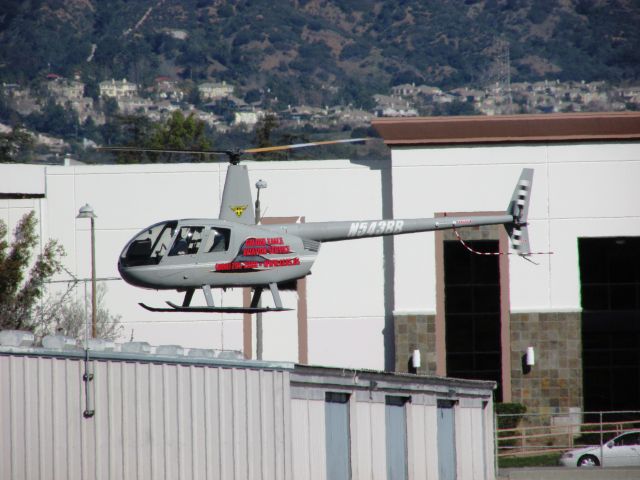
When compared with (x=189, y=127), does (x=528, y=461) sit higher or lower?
lower

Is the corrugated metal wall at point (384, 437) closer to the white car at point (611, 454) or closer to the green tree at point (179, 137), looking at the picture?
the white car at point (611, 454)

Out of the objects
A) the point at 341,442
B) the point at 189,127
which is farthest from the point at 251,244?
the point at 189,127

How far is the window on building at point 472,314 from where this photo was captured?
1758 inches

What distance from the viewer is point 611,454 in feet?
108

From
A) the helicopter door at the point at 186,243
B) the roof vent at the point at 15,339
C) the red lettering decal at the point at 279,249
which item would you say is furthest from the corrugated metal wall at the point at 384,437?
the helicopter door at the point at 186,243

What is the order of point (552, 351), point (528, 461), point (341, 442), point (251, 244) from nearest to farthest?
point (341, 442), point (251, 244), point (528, 461), point (552, 351)

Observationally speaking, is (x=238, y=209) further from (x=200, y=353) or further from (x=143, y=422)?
(x=143, y=422)

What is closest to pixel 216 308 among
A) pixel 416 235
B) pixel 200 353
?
pixel 200 353

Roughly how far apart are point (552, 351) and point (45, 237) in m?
18.7

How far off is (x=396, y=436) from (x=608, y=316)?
25921 millimetres

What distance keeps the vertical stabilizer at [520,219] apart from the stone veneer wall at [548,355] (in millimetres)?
10458

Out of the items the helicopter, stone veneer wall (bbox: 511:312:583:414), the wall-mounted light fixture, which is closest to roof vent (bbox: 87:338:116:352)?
the helicopter

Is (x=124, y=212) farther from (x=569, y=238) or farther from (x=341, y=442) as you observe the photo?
(x=341, y=442)

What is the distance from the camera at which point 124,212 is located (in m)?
43.0
